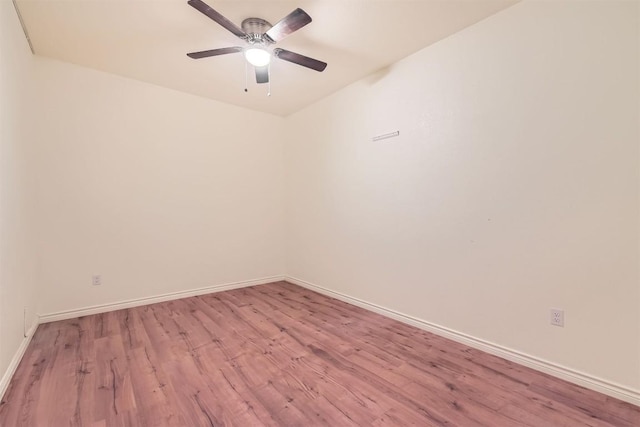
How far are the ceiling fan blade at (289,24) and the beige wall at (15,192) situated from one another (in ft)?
5.45

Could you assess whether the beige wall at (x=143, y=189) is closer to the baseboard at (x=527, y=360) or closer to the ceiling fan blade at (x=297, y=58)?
the ceiling fan blade at (x=297, y=58)

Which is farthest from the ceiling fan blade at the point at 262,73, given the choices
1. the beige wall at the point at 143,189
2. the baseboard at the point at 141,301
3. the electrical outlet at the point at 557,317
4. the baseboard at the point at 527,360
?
the electrical outlet at the point at 557,317

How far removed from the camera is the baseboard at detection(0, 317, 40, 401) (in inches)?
67.3

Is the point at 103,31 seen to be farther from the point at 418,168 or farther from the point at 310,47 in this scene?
the point at 418,168

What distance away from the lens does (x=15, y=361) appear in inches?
77.8

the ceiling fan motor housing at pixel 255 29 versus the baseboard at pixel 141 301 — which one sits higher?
the ceiling fan motor housing at pixel 255 29

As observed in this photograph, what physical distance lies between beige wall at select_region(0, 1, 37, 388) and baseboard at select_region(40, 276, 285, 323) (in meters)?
0.28

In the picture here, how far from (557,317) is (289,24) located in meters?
2.59

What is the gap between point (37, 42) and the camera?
2.49 m

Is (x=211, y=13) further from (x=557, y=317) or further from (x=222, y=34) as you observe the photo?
(x=557, y=317)

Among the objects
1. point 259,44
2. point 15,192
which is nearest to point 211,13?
point 259,44

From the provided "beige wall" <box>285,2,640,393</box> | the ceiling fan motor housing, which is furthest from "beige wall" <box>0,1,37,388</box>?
"beige wall" <box>285,2,640,393</box>

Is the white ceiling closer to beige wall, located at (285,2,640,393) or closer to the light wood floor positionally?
beige wall, located at (285,2,640,393)

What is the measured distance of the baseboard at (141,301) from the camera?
112 inches
